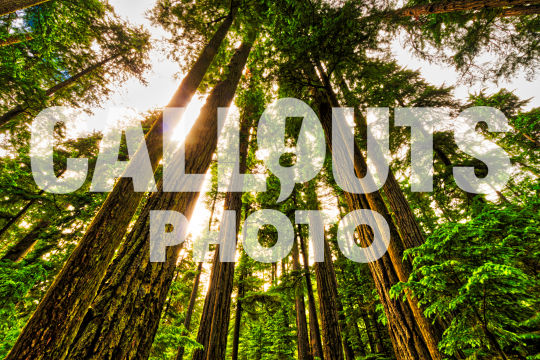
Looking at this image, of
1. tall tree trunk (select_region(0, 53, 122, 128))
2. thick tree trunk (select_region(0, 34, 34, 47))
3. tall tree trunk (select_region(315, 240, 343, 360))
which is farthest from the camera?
tall tree trunk (select_region(0, 53, 122, 128))

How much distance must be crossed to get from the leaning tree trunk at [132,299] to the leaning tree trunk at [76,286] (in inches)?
7.1

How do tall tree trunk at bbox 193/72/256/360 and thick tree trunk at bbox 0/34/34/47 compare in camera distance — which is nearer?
tall tree trunk at bbox 193/72/256/360

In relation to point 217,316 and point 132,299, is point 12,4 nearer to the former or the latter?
point 132,299

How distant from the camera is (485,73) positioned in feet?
21.6

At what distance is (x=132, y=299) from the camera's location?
1.66 m

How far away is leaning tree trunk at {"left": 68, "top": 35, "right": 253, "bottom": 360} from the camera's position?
1.43 m

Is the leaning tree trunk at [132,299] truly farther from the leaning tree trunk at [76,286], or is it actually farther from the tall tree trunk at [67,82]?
the tall tree trunk at [67,82]

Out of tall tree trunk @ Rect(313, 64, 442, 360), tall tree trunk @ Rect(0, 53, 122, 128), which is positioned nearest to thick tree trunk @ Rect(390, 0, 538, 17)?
tall tree trunk @ Rect(313, 64, 442, 360)

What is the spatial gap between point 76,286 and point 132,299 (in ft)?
2.06

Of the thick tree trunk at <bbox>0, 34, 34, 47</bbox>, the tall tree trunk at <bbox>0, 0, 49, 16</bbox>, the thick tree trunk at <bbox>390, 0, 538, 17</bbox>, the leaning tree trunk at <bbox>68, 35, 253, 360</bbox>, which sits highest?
the thick tree trunk at <bbox>0, 34, 34, 47</bbox>

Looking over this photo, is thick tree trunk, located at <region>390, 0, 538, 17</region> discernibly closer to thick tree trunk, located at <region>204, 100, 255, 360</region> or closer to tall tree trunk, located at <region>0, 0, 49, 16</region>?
thick tree trunk, located at <region>204, 100, 255, 360</region>

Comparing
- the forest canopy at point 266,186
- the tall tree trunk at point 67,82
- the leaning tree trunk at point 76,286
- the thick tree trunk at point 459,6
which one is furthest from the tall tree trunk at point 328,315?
the tall tree trunk at point 67,82

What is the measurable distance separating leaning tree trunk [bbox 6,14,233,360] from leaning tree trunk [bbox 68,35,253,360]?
0.59 ft

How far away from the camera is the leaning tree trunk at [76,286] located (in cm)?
143
